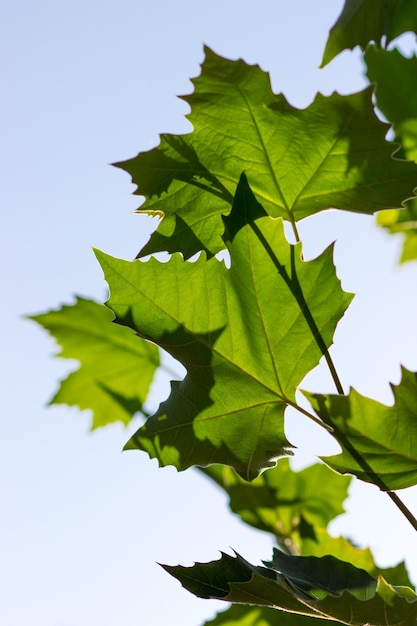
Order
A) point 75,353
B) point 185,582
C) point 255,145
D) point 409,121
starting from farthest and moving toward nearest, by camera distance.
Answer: point 75,353 < point 409,121 < point 255,145 < point 185,582

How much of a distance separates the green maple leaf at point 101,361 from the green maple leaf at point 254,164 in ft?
3.33

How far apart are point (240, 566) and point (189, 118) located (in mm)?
490

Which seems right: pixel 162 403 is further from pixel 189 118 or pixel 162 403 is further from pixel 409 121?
pixel 409 121

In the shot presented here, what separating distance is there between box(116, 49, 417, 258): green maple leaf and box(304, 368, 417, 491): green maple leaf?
0.88ft

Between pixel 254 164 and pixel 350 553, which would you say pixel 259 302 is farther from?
pixel 350 553

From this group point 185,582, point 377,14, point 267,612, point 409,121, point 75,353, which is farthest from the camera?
point 75,353

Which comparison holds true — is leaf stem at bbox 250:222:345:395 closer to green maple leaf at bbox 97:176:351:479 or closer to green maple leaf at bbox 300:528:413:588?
green maple leaf at bbox 97:176:351:479

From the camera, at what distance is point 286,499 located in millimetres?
1512

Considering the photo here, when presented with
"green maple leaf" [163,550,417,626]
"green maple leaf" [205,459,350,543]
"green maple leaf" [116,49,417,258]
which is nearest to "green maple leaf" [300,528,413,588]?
"green maple leaf" [205,459,350,543]

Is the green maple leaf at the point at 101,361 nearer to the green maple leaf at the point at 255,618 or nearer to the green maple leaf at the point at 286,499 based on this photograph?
the green maple leaf at the point at 286,499

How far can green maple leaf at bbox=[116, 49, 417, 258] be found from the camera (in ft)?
2.67

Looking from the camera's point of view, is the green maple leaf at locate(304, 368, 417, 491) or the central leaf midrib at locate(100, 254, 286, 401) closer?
the green maple leaf at locate(304, 368, 417, 491)

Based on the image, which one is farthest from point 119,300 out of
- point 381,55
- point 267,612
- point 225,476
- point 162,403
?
point 381,55

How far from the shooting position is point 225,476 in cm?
151
